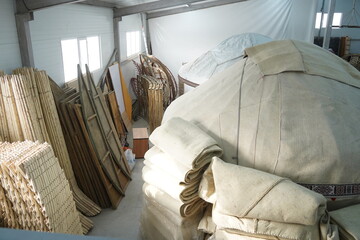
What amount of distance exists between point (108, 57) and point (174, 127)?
240 inches

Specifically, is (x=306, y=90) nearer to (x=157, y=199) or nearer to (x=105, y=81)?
(x=157, y=199)

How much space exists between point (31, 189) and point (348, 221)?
249 cm

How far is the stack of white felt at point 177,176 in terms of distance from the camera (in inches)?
69.3

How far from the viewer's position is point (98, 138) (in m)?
4.54

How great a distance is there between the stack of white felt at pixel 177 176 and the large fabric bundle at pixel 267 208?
217 millimetres

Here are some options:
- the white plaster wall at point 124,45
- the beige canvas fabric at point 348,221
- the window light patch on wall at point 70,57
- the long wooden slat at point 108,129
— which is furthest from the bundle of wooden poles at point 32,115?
the white plaster wall at point 124,45

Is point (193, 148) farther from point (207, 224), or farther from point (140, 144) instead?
point (140, 144)

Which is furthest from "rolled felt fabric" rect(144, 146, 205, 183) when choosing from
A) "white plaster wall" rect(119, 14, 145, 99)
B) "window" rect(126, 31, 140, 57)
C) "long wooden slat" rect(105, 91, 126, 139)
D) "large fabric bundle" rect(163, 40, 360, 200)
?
"window" rect(126, 31, 140, 57)

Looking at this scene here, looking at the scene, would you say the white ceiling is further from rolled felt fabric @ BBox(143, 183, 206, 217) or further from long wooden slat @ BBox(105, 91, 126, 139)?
rolled felt fabric @ BBox(143, 183, 206, 217)

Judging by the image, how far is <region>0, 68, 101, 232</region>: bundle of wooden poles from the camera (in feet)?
10.4

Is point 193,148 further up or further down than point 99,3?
further down

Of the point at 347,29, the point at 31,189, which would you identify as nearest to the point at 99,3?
the point at 31,189

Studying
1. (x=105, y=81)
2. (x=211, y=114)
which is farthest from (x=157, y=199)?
(x=105, y=81)

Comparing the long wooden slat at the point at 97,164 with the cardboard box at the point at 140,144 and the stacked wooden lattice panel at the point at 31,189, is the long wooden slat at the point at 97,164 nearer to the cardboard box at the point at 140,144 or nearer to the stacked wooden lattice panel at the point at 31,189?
the stacked wooden lattice panel at the point at 31,189
